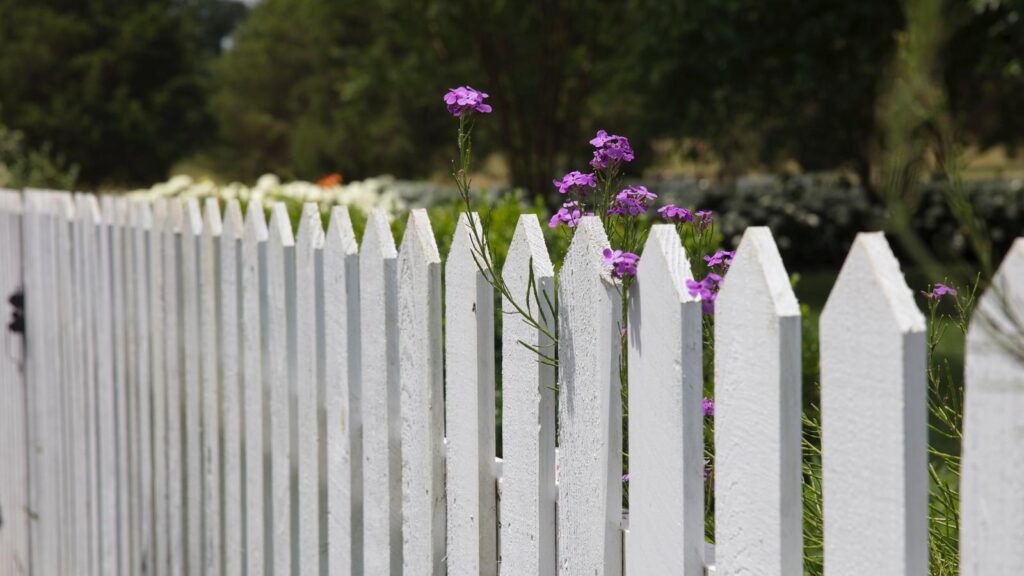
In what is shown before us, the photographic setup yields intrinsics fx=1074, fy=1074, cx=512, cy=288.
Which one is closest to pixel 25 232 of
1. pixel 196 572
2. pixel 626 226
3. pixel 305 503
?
pixel 196 572

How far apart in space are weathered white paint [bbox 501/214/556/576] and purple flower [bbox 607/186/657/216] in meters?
0.16

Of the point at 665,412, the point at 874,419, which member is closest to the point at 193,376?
the point at 665,412

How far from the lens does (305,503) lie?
2.31 m

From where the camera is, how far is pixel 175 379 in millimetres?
2990

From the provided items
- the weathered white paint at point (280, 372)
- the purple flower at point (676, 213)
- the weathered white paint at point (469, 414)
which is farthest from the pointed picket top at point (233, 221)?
the purple flower at point (676, 213)

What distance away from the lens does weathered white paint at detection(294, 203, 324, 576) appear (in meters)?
2.25

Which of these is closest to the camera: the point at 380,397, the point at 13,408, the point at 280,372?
the point at 380,397

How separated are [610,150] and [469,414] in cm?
49

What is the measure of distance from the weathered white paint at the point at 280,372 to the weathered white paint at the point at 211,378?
323mm

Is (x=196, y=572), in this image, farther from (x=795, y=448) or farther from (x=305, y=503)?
(x=795, y=448)

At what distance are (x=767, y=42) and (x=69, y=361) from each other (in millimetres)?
8031

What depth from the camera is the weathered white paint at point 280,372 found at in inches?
93.5

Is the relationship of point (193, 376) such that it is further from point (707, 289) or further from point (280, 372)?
point (707, 289)

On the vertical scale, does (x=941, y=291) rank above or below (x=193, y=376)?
above
